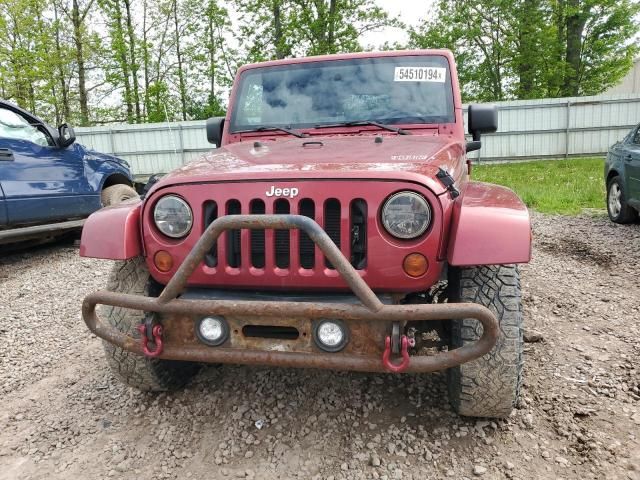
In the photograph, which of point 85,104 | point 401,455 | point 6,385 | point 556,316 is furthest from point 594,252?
point 85,104

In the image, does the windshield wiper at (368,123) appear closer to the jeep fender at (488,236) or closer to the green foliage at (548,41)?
the jeep fender at (488,236)

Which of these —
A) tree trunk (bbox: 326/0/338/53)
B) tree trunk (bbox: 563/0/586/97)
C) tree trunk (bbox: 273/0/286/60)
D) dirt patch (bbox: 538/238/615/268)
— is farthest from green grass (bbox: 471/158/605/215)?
tree trunk (bbox: 273/0/286/60)

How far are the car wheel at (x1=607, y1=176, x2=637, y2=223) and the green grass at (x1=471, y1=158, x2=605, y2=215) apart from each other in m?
0.78

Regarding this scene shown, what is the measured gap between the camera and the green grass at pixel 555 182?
27.5 ft

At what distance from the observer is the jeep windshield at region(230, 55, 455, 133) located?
3232mm

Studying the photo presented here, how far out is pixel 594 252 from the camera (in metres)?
5.43

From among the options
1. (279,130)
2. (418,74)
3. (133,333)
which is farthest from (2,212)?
(418,74)

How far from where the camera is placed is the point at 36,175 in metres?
5.57

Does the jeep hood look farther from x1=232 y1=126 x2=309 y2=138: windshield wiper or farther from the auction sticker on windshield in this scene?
the auction sticker on windshield

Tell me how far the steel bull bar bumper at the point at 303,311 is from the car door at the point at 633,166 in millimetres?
5467

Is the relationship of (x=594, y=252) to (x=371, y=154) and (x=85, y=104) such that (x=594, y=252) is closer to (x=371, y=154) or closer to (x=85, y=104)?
(x=371, y=154)

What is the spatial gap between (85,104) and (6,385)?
23097mm

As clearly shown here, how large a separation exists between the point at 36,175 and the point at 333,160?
4.57m

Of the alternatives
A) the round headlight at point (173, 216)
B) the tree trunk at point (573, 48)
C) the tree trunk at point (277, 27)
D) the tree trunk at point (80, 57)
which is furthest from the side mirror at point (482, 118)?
the tree trunk at point (80, 57)
